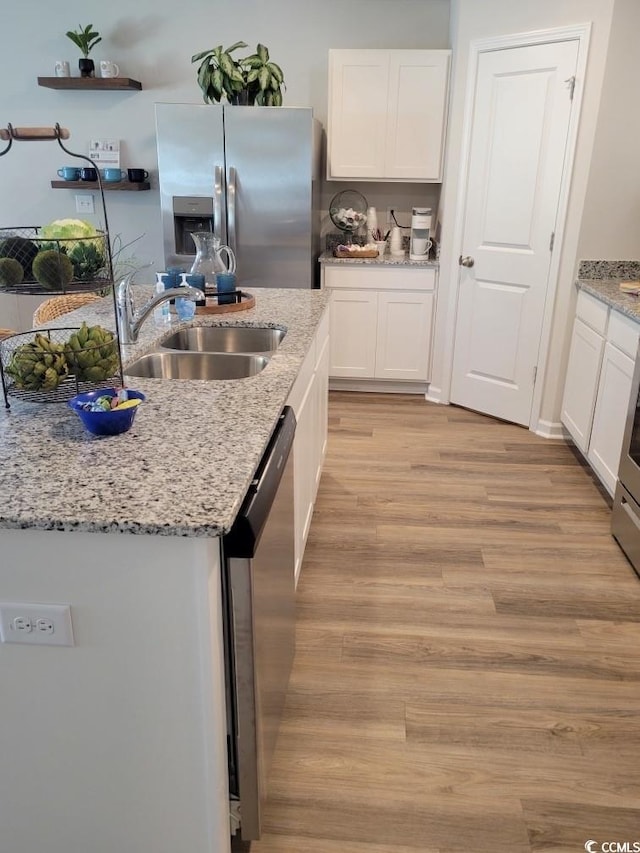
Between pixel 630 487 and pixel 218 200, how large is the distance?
9.18ft

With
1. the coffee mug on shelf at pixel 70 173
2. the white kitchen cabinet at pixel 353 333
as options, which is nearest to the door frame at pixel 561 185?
the white kitchen cabinet at pixel 353 333

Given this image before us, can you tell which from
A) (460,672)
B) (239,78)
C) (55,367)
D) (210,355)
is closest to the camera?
(55,367)

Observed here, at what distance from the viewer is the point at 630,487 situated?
271 cm

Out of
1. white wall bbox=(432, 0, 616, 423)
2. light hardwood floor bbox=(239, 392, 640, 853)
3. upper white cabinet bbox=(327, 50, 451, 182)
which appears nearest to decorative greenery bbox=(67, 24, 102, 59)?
upper white cabinet bbox=(327, 50, 451, 182)

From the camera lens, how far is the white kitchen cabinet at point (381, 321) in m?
4.49

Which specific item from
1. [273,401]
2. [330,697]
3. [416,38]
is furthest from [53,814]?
[416,38]

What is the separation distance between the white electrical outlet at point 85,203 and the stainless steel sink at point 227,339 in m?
2.94

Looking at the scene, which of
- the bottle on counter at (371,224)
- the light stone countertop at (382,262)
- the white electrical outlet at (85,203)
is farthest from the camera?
the white electrical outlet at (85,203)

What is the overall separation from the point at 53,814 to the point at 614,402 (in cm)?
265

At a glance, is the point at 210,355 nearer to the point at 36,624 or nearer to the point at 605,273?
the point at 36,624

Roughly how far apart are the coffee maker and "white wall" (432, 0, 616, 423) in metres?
0.18

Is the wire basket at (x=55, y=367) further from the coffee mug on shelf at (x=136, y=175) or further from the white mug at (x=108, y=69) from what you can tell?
the white mug at (x=108, y=69)

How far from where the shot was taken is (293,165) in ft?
13.3

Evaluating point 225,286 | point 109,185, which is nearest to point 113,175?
point 109,185
